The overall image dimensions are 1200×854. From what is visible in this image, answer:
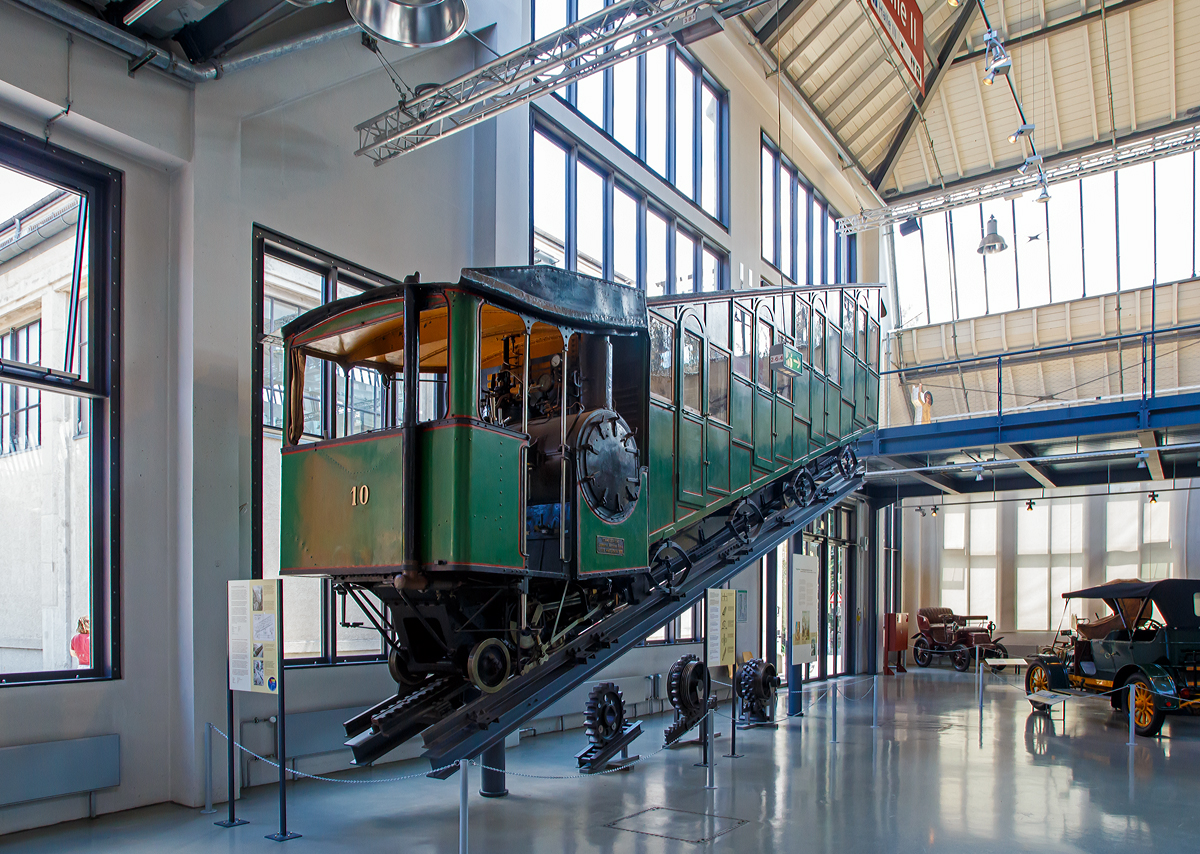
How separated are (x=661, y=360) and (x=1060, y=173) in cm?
1421

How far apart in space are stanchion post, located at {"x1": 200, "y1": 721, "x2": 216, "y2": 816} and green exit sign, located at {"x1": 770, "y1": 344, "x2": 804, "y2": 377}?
24.3 ft

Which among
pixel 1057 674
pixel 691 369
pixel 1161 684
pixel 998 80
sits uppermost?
pixel 998 80

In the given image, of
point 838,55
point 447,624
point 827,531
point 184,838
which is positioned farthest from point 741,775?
point 838,55

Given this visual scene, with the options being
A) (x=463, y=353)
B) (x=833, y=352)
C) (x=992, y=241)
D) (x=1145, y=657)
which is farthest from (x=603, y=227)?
(x=1145, y=657)

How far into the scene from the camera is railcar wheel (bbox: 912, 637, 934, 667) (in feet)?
86.2

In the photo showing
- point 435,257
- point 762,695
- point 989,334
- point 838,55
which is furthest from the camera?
point 989,334

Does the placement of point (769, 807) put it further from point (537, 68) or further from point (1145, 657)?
point (1145, 657)

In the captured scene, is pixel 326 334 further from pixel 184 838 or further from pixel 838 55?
pixel 838 55

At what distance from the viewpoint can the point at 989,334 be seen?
26.2 metres

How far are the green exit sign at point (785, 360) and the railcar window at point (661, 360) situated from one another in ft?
8.75

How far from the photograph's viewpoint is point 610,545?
7438mm

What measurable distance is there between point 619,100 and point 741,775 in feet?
34.7

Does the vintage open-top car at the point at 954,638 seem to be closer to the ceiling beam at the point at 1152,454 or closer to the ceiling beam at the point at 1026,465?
the ceiling beam at the point at 1026,465

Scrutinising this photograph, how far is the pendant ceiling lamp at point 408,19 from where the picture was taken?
5953mm
